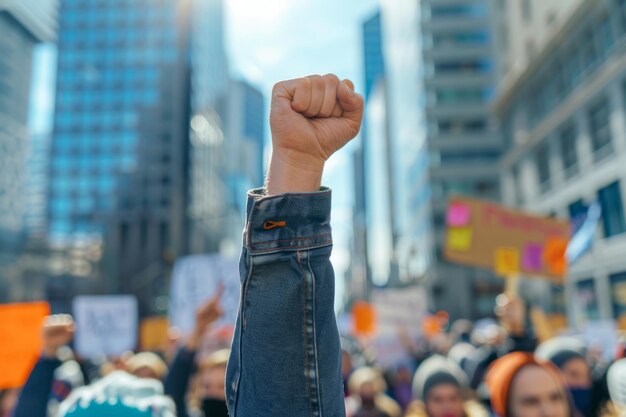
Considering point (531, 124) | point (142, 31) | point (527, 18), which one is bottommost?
point (531, 124)

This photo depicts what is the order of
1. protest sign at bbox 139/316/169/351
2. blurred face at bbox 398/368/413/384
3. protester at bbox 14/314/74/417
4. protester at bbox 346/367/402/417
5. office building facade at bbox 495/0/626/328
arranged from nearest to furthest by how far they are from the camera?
1. protester at bbox 14/314/74/417
2. protester at bbox 346/367/402/417
3. blurred face at bbox 398/368/413/384
4. protest sign at bbox 139/316/169/351
5. office building facade at bbox 495/0/626/328

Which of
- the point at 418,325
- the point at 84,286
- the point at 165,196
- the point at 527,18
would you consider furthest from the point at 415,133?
the point at 418,325

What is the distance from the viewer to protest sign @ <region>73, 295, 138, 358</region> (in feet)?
27.1

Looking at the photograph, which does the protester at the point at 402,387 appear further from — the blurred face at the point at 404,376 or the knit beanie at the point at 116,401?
the knit beanie at the point at 116,401

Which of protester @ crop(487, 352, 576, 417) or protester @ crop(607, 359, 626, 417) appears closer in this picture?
protester @ crop(487, 352, 576, 417)

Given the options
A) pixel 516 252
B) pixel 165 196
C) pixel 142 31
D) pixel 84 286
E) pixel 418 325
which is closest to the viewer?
pixel 516 252

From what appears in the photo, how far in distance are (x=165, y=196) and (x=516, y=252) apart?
76492 millimetres

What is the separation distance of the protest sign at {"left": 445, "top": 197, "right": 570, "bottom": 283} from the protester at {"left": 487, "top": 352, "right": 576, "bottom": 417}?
478cm

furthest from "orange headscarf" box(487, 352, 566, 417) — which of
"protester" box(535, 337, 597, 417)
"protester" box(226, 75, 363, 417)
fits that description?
"protester" box(226, 75, 363, 417)

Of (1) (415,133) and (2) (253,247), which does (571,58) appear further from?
(1) (415,133)

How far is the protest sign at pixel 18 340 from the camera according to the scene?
5285 mm

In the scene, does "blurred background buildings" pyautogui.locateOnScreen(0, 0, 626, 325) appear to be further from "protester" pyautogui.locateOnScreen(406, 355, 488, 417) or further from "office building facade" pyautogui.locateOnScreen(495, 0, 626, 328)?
"protester" pyautogui.locateOnScreen(406, 355, 488, 417)

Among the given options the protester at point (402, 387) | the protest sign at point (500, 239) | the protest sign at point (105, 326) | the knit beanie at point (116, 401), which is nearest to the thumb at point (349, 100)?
the knit beanie at point (116, 401)

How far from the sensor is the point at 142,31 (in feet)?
286
